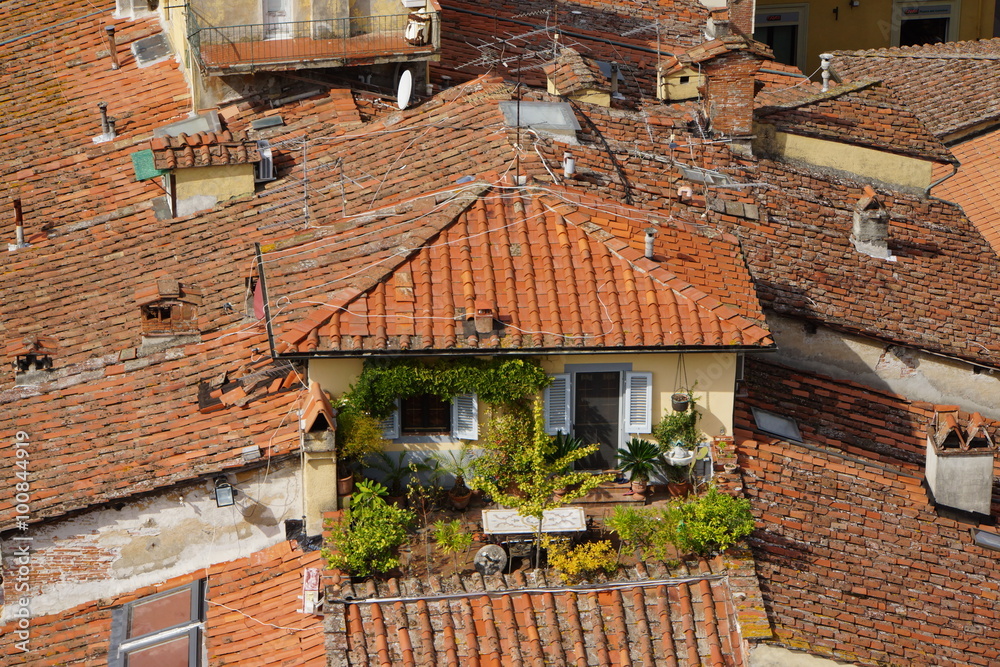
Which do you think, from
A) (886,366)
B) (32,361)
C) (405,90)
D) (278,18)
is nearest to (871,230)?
(886,366)

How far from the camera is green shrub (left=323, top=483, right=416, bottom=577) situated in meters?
21.4

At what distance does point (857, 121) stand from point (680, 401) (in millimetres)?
13985

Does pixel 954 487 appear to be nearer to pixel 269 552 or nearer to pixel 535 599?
pixel 535 599

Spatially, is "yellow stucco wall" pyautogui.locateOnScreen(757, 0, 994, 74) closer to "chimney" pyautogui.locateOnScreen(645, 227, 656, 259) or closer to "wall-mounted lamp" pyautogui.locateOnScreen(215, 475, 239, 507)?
"chimney" pyautogui.locateOnScreen(645, 227, 656, 259)

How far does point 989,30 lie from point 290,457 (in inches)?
1375

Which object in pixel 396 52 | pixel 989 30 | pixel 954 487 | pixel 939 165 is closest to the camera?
pixel 954 487

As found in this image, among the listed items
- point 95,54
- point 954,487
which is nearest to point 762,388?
point 954,487

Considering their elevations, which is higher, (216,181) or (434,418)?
(216,181)

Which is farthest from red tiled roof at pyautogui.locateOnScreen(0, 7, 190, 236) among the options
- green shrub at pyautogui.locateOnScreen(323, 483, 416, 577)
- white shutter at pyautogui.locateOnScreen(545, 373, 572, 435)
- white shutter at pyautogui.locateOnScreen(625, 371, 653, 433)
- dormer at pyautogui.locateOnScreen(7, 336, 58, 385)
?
white shutter at pyautogui.locateOnScreen(625, 371, 653, 433)

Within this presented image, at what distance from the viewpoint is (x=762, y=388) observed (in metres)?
27.3

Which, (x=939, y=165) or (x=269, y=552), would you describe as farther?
(x=939, y=165)

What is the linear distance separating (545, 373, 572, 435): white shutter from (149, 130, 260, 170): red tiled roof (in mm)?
9625

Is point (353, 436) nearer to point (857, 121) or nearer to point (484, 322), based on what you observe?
point (484, 322)

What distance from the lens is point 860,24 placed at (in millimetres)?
50531
